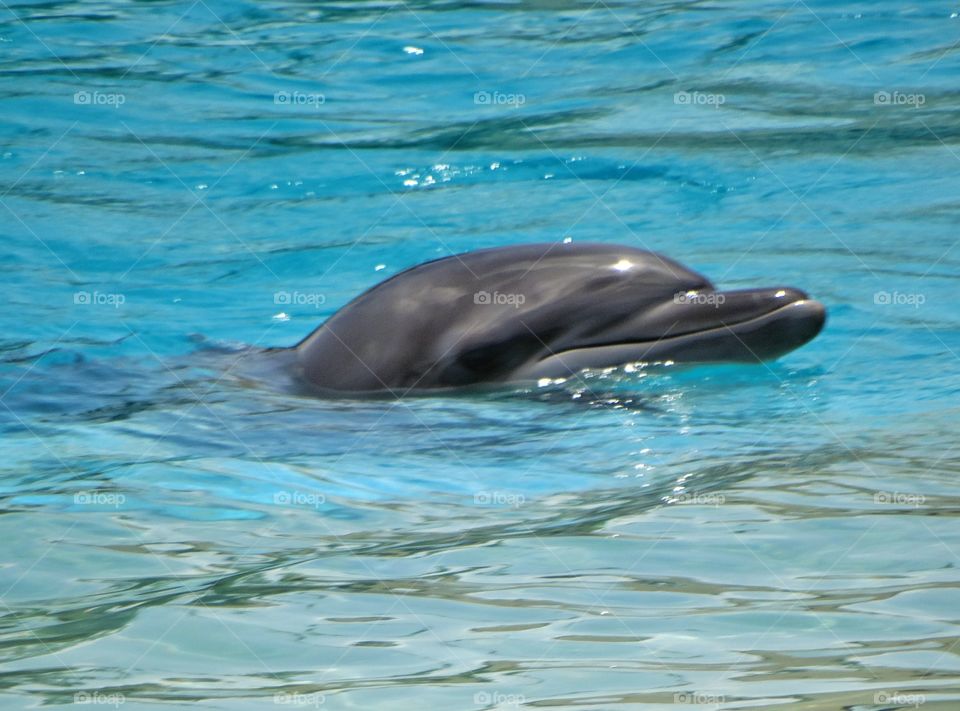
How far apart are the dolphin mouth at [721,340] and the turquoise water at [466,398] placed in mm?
139

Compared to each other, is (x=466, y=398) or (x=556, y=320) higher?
(x=556, y=320)

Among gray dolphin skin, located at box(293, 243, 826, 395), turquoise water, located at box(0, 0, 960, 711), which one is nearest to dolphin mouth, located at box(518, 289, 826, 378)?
gray dolphin skin, located at box(293, 243, 826, 395)

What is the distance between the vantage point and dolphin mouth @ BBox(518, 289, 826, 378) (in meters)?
5.57

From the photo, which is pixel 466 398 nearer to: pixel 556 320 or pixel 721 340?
pixel 556 320

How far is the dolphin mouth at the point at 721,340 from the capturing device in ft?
18.3

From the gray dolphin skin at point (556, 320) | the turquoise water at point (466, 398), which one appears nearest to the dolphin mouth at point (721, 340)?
the gray dolphin skin at point (556, 320)

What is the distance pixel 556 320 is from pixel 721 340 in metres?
0.60

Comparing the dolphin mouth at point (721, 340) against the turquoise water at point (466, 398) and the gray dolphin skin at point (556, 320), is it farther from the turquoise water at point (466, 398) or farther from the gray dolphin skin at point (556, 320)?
the turquoise water at point (466, 398)

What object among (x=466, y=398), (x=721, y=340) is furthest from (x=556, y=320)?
(x=721, y=340)

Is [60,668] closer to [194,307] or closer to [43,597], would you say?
[43,597]

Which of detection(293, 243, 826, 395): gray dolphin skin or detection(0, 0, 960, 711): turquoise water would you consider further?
detection(293, 243, 826, 395): gray dolphin skin

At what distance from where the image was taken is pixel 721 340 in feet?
18.3

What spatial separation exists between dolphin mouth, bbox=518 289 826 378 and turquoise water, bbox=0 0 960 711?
14 cm

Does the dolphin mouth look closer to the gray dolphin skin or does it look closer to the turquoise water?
the gray dolphin skin
